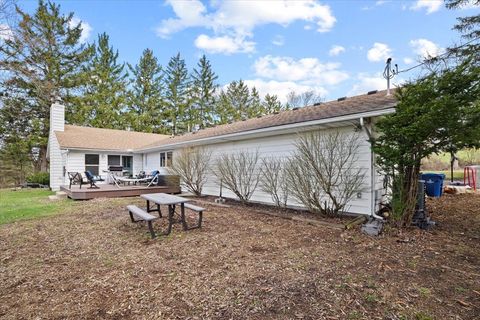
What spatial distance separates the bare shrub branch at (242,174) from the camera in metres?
8.84

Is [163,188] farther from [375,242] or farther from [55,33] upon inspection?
[55,33]

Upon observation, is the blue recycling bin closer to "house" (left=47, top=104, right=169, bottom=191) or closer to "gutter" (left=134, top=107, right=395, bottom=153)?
"gutter" (left=134, top=107, right=395, bottom=153)

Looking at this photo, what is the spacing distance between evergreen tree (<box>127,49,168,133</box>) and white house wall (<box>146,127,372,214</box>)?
19.5m

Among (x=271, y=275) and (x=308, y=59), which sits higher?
(x=308, y=59)

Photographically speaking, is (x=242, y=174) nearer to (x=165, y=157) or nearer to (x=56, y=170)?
(x=165, y=157)

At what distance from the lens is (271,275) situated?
336 cm

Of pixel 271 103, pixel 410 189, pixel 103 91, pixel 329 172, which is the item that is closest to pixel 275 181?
pixel 329 172

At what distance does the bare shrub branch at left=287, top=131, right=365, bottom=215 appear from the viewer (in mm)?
6246

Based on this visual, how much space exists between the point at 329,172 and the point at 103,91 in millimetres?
25924

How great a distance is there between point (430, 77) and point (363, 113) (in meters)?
1.42

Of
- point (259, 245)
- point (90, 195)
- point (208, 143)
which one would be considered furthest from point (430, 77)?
point (90, 195)

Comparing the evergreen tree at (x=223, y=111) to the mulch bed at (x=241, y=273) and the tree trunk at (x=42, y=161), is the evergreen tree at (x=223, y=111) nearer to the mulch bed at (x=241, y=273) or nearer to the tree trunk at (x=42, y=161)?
the tree trunk at (x=42, y=161)

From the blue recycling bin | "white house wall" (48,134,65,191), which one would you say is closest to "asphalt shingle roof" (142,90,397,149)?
the blue recycling bin

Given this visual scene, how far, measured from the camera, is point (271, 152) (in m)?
8.67
